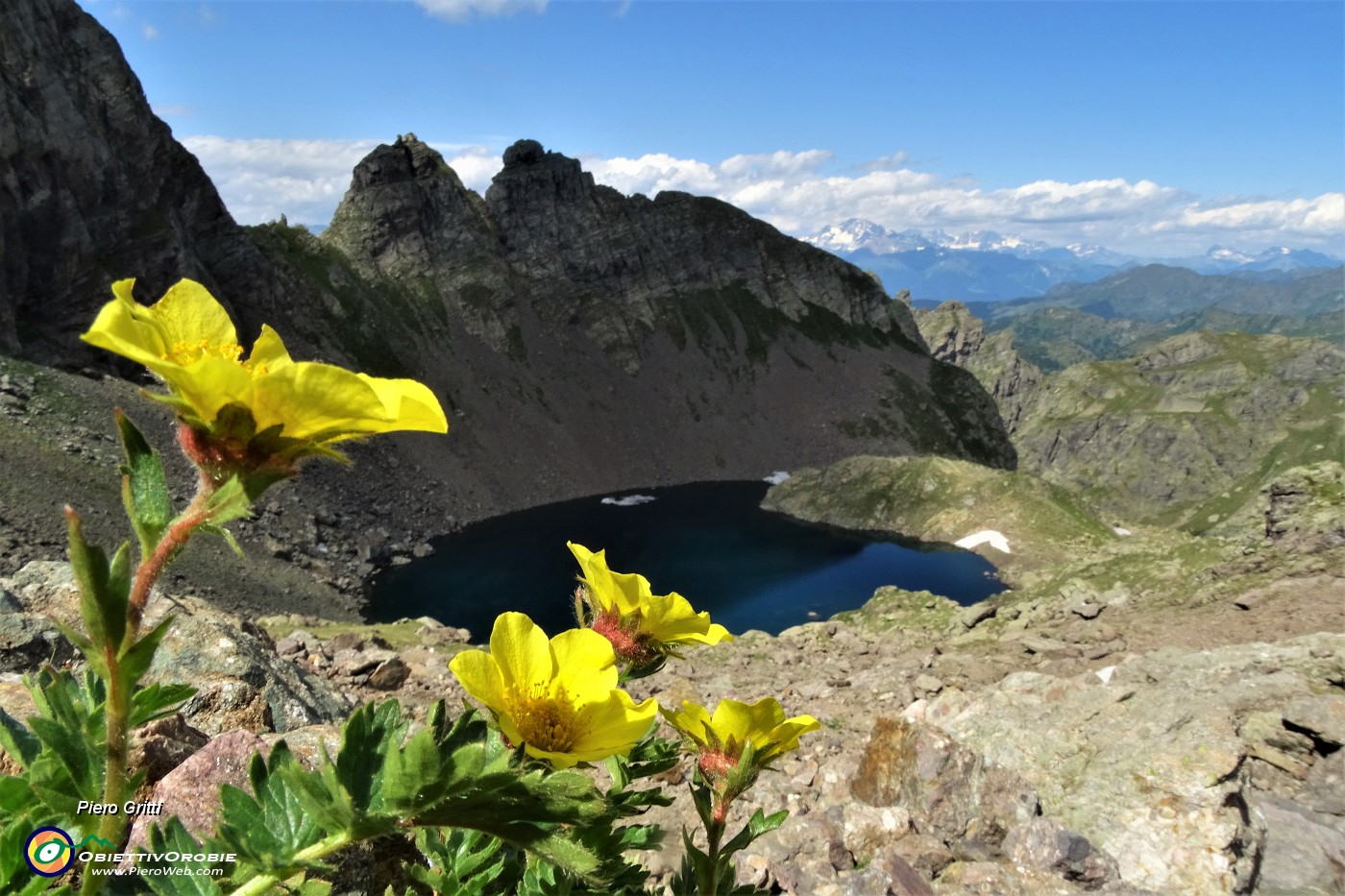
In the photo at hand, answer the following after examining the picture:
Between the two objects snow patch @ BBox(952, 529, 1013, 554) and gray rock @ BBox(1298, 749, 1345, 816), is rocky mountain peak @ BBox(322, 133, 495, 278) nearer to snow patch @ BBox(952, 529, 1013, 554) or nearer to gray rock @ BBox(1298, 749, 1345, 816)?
snow patch @ BBox(952, 529, 1013, 554)

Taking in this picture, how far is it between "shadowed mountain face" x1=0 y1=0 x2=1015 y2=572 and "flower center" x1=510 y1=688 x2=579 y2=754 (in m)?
44.0

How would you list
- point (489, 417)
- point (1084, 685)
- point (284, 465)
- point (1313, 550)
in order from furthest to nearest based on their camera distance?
point (489, 417) < point (1313, 550) < point (1084, 685) < point (284, 465)

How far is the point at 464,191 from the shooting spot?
257 ft

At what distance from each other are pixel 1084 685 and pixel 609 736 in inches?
370

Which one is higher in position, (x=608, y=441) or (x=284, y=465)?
(x=284, y=465)

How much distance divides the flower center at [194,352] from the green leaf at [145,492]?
27 centimetres

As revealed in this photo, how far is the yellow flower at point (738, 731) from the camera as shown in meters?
2.27

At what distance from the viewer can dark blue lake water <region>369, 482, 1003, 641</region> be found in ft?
126

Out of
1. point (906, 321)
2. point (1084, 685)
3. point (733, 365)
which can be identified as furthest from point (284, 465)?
point (906, 321)

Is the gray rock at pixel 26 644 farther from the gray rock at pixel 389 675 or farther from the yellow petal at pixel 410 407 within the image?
the gray rock at pixel 389 675

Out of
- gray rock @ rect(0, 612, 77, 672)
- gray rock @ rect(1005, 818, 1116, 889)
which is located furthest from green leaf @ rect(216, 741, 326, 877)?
gray rock @ rect(1005, 818, 1116, 889)

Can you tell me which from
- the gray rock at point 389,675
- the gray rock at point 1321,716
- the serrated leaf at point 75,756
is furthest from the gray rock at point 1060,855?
the gray rock at point 389,675

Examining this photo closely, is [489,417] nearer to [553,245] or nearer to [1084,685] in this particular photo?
[553,245]

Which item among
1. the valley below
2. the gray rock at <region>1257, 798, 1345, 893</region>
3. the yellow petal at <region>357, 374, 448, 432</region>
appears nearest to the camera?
the yellow petal at <region>357, 374, 448, 432</region>
